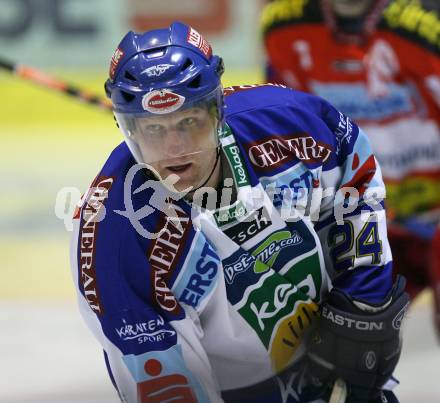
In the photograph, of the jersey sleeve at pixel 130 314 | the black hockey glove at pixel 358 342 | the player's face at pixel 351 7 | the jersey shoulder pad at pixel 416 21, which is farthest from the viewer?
the player's face at pixel 351 7

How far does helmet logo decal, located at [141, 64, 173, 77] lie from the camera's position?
1.89 meters

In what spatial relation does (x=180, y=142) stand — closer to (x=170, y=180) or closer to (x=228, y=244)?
(x=170, y=180)

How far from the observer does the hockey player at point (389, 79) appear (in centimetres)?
344

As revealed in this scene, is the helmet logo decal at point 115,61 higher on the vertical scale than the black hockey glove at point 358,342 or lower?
higher

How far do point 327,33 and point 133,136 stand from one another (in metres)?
1.77

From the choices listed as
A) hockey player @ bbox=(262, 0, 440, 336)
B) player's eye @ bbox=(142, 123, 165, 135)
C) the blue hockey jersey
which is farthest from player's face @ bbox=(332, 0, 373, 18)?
player's eye @ bbox=(142, 123, 165, 135)

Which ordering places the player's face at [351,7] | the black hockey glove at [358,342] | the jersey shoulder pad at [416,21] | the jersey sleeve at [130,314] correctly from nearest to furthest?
1. the jersey sleeve at [130,314]
2. the black hockey glove at [358,342]
3. the jersey shoulder pad at [416,21]
4. the player's face at [351,7]

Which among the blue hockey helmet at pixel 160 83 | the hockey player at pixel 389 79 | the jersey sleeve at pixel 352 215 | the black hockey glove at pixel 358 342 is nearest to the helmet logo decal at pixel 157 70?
the blue hockey helmet at pixel 160 83

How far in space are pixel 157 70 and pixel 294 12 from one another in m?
1.78

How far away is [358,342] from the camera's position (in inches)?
79.3

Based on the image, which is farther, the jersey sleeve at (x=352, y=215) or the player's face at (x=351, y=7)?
the player's face at (x=351, y=7)

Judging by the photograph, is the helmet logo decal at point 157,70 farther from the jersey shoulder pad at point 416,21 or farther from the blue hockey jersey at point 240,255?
the jersey shoulder pad at point 416,21

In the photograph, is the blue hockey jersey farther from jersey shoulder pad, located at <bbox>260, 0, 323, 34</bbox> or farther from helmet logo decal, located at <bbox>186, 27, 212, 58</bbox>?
jersey shoulder pad, located at <bbox>260, 0, 323, 34</bbox>

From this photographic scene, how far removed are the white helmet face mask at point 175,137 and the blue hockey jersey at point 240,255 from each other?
0.12 ft
